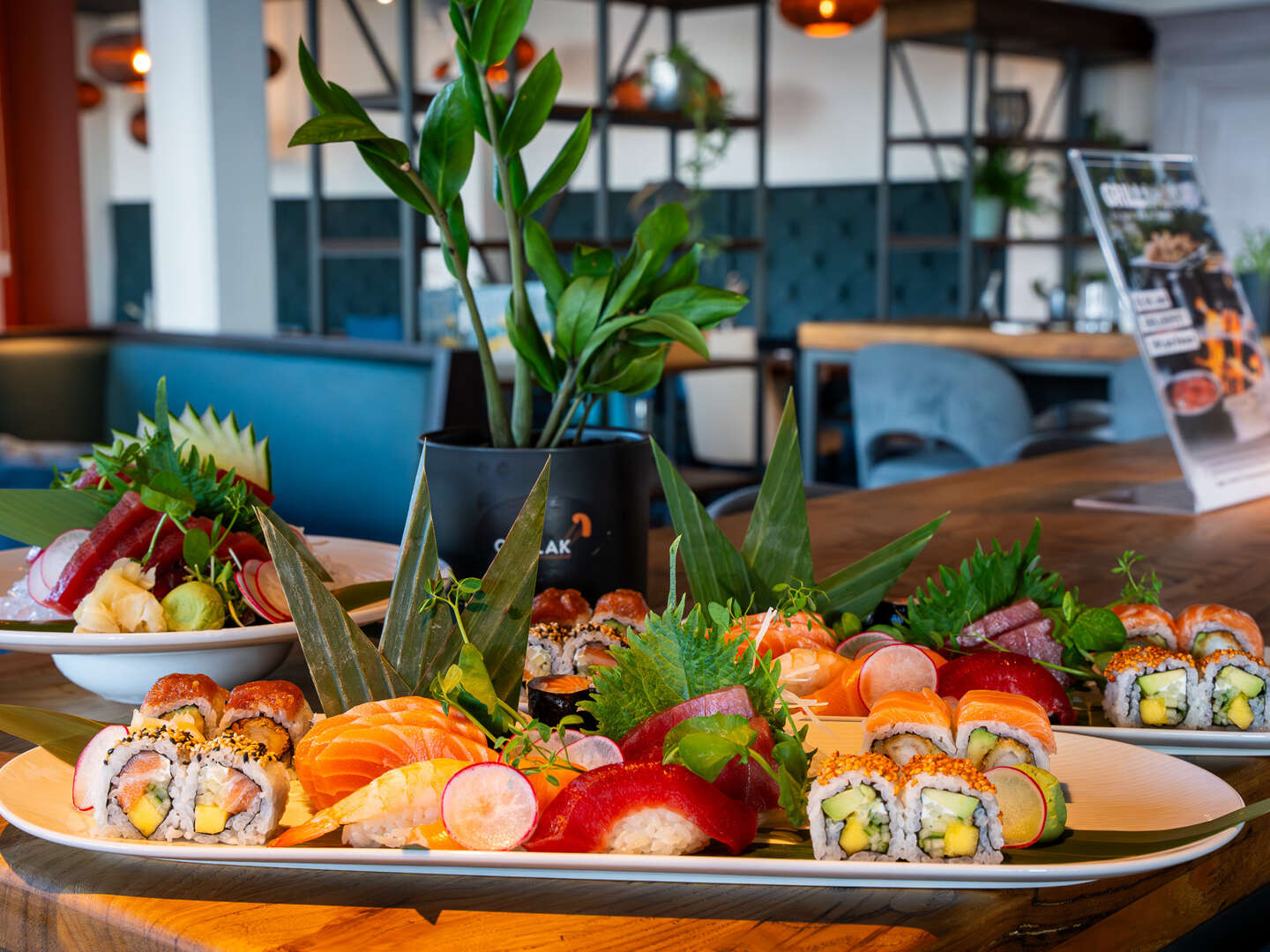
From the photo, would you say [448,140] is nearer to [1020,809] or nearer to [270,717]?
[270,717]

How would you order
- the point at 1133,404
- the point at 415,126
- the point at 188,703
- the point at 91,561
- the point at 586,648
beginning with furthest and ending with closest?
1. the point at 415,126
2. the point at 1133,404
3. the point at 91,561
4. the point at 586,648
5. the point at 188,703

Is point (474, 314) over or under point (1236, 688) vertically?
over

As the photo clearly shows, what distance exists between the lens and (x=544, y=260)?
98cm

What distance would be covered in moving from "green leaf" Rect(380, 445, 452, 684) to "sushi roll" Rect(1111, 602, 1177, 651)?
394 mm

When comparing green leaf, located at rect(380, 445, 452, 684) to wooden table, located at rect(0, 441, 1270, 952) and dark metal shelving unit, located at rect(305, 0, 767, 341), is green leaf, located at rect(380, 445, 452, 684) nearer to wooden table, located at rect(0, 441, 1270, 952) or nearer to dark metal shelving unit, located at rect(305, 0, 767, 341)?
wooden table, located at rect(0, 441, 1270, 952)

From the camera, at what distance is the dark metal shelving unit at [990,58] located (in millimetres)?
6328

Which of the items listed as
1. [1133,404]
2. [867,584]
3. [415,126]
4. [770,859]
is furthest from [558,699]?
[415,126]

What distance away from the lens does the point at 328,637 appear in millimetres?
659

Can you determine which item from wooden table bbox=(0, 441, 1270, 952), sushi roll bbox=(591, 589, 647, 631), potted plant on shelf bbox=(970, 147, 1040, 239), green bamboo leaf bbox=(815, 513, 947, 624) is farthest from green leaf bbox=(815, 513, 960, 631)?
potted plant on shelf bbox=(970, 147, 1040, 239)

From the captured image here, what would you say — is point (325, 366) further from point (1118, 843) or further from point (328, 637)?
point (1118, 843)

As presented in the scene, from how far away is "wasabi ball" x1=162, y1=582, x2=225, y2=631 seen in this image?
794 mm

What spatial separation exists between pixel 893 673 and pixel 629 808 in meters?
0.22

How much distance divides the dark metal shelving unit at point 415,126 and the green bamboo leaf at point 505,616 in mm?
3242

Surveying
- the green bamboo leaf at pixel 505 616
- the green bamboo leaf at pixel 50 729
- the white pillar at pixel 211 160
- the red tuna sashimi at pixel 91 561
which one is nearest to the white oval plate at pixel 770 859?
the green bamboo leaf at pixel 50 729
